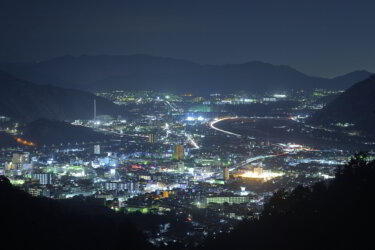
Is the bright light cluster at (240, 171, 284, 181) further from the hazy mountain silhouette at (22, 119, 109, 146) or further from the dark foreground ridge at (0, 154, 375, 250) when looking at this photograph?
the hazy mountain silhouette at (22, 119, 109, 146)

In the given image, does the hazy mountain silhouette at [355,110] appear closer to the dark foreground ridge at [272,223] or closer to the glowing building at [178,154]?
the glowing building at [178,154]

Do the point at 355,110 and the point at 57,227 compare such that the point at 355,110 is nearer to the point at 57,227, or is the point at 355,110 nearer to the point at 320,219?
the point at 57,227

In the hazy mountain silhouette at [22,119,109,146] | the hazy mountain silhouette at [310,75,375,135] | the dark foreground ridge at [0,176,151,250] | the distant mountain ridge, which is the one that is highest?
the distant mountain ridge

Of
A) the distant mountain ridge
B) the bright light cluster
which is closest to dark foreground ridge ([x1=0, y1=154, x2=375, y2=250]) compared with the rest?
the bright light cluster

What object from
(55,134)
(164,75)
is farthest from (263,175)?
(164,75)

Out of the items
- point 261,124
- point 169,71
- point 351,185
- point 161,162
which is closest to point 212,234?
point 351,185

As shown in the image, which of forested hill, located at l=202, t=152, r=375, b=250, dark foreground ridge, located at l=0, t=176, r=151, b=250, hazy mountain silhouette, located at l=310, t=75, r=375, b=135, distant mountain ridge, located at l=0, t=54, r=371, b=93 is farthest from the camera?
distant mountain ridge, located at l=0, t=54, r=371, b=93
